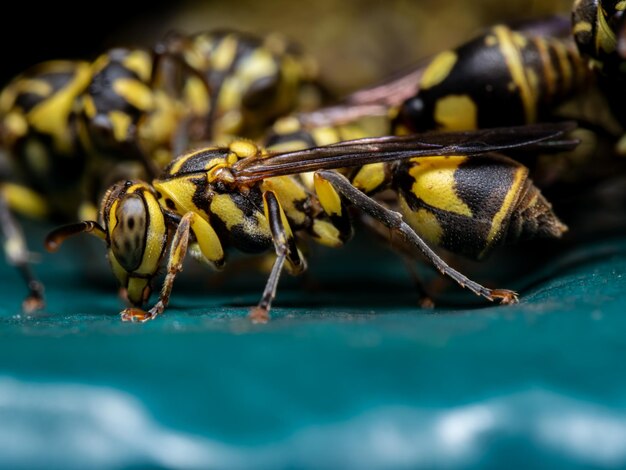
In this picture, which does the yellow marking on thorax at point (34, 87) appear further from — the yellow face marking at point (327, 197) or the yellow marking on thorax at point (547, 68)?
the yellow marking on thorax at point (547, 68)

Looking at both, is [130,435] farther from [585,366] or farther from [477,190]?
[477,190]

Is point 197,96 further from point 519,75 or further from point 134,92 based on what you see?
point 519,75

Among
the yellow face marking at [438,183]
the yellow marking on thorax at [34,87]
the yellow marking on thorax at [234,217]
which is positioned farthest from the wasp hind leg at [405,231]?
the yellow marking on thorax at [34,87]

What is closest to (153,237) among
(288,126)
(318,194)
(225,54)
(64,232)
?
(64,232)

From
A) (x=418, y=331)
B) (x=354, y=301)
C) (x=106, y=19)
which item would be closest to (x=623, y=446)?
(x=418, y=331)

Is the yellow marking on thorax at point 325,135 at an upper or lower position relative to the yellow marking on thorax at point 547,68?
lower

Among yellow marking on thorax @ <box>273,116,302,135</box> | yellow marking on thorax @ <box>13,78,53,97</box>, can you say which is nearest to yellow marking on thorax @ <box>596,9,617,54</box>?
yellow marking on thorax @ <box>273,116,302,135</box>
